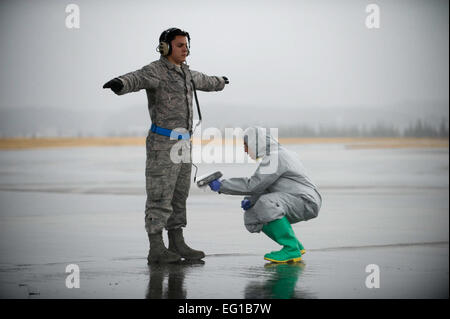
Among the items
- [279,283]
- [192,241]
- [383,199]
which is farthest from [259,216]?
[383,199]

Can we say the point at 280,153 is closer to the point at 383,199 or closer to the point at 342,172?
the point at 383,199

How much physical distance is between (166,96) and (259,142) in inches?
35.5

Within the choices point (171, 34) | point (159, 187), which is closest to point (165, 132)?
point (159, 187)

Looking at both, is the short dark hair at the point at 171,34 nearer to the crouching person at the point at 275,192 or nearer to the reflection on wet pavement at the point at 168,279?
the crouching person at the point at 275,192

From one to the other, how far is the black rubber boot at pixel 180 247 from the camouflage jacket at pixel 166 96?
0.84m

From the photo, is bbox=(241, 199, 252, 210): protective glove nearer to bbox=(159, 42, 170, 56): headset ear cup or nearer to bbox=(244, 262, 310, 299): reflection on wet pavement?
bbox=(244, 262, 310, 299): reflection on wet pavement

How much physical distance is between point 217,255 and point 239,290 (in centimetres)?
177

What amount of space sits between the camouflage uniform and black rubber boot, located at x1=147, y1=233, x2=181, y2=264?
0.08 metres

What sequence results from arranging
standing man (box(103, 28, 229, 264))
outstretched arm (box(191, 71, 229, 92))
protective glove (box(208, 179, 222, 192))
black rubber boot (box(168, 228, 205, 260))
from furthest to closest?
outstretched arm (box(191, 71, 229, 92)) < black rubber boot (box(168, 228, 205, 260)) < standing man (box(103, 28, 229, 264)) < protective glove (box(208, 179, 222, 192))

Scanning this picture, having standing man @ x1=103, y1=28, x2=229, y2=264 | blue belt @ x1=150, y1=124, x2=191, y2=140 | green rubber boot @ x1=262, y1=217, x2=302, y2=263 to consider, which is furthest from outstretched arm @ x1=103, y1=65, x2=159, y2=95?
green rubber boot @ x1=262, y1=217, x2=302, y2=263

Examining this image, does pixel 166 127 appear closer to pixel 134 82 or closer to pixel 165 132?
pixel 165 132

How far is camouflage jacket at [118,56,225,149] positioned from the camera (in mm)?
6809

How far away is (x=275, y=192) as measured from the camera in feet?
22.5

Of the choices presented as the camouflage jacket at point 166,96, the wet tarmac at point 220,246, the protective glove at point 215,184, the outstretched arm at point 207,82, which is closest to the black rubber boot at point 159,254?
the wet tarmac at point 220,246
